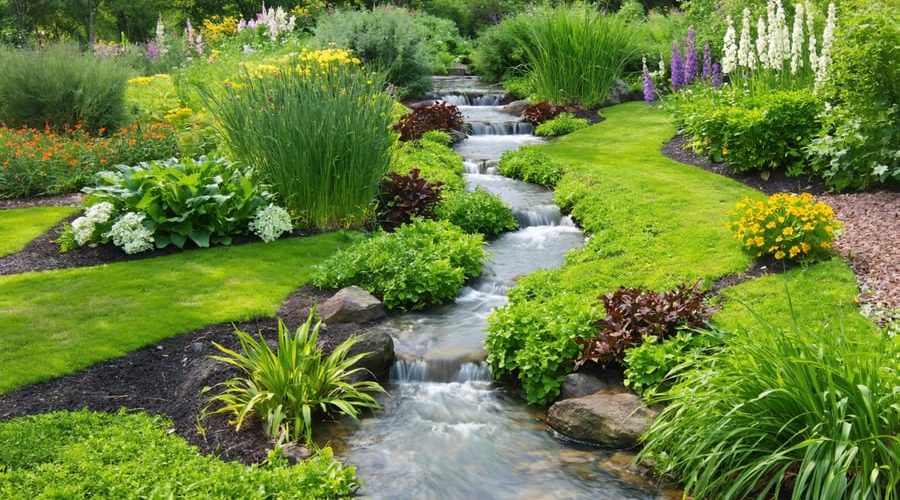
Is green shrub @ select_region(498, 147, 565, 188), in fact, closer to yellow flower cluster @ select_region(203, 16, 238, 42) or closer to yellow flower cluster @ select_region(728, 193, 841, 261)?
yellow flower cluster @ select_region(728, 193, 841, 261)

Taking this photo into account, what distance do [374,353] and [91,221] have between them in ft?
14.5

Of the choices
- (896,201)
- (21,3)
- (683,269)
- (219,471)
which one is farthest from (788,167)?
(21,3)

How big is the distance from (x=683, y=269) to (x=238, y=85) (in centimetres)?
565

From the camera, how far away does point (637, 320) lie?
6.36 m

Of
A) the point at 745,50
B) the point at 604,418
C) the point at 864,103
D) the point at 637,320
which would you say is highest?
the point at 745,50

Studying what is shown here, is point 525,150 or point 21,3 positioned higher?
point 21,3

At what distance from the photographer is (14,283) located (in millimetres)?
8141

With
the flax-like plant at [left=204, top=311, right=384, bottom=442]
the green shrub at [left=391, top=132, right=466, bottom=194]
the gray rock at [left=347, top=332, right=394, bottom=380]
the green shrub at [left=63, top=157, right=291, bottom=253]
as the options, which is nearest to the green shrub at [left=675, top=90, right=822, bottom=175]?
the green shrub at [left=391, top=132, right=466, bottom=194]

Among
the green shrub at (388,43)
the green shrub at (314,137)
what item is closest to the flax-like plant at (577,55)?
the green shrub at (388,43)

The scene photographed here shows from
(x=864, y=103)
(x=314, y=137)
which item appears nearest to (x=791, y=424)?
(x=314, y=137)

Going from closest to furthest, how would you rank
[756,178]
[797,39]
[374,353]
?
[374,353]
[756,178]
[797,39]

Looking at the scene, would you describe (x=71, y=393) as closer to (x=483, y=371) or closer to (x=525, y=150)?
(x=483, y=371)

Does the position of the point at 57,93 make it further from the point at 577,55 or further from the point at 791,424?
the point at 791,424

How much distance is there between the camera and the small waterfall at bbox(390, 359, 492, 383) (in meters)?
6.81
